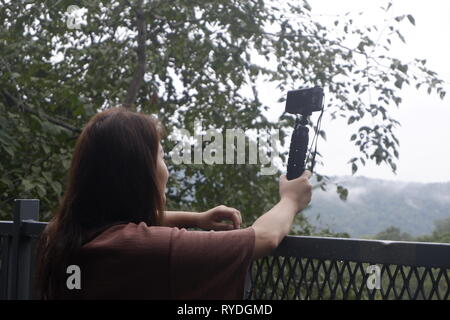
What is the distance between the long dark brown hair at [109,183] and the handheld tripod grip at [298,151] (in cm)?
32

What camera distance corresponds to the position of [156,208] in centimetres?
155

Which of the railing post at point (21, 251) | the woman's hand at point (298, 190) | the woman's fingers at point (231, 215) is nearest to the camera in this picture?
the woman's hand at point (298, 190)

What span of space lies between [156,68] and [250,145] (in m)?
0.87

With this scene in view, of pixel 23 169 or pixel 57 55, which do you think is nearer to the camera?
pixel 23 169

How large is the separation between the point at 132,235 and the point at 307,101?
0.53 meters

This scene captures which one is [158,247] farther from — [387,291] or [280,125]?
[280,125]

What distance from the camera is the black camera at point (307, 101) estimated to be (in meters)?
1.64

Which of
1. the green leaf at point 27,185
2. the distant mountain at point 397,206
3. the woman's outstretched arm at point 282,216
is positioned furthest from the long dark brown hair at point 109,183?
the distant mountain at point 397,206

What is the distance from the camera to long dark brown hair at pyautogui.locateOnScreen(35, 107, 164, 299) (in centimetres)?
150

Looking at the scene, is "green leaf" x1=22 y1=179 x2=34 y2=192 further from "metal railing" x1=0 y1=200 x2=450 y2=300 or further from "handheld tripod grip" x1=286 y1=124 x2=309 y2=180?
"handheld tripod grip" x1=286 y1=124 x2=309 y2=180

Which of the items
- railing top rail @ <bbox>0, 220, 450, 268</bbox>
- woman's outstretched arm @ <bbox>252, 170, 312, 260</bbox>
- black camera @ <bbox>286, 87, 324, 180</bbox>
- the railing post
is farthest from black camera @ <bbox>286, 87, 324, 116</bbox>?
the railing post

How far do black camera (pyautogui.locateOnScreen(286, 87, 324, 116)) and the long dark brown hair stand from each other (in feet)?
1.14

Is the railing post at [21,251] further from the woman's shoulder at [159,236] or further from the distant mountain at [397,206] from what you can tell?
the distant mountain at [397,206]
